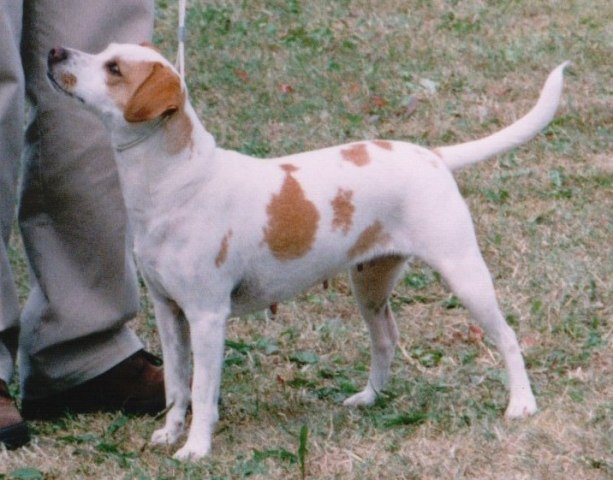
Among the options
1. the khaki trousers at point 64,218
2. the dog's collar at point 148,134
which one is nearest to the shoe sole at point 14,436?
the khaki trousers at point 64,218

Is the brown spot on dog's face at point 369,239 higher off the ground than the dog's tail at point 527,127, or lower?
lower

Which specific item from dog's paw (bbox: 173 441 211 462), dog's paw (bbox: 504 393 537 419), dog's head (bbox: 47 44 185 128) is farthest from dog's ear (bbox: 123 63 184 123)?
dog's paw (bbox: 504 393 537 419)

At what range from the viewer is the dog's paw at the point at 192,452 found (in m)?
3.97

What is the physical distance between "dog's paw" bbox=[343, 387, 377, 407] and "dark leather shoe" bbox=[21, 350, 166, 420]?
0.60m

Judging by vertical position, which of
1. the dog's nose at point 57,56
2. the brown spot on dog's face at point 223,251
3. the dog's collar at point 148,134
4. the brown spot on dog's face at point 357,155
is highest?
the dog's nose at point 57,56

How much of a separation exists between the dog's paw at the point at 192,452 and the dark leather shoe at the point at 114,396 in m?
0.48

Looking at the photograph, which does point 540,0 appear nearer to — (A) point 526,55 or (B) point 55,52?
(A) point 526,55

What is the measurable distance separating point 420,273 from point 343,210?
1.90m

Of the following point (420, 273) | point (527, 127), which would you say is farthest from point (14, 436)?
point (420, 273)

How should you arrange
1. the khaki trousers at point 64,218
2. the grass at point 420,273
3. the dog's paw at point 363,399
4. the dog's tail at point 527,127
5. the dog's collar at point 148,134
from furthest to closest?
the dog's paw at point 363,399 → the dog's tail at point 527,127 → the khaki trousers at point 64,218 → the grass at point 420,273 → the dog's collar at point 148,134

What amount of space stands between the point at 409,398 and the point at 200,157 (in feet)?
3.82

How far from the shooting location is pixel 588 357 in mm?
4914

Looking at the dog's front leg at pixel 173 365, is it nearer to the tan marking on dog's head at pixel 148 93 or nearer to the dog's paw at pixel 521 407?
the tan marking on dog's head at pixel 148 93

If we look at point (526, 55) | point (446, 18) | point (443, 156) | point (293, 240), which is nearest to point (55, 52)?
point (293, 240)
